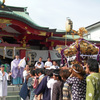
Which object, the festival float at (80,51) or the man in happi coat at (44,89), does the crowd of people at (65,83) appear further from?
the festival float at (80,51)

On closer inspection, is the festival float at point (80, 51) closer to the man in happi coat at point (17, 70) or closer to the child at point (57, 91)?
the child at point (57, 91)

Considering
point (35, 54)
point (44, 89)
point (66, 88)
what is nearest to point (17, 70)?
point (35, 54)

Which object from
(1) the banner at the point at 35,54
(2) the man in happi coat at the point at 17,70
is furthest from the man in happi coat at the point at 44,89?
(1) the banner at the point at 35,54

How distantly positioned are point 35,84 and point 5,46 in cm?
645

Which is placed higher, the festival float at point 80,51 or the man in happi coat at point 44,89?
the festival float at point 80,51

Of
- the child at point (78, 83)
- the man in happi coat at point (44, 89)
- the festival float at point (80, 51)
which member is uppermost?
the festival float at point (80, 51)

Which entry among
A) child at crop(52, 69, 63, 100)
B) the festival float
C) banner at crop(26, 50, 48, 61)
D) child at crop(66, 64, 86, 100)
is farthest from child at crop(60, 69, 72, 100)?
banner at crop(26, 50, 48, 61)

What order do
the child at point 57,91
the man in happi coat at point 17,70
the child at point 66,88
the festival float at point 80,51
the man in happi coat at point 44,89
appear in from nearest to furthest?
1. the child at point 66,88
2. the child at point 57,91
3. the man in happi coat at point 44,89
4. the festival float at point 80,51
5. the man in happi coat at point 17,70

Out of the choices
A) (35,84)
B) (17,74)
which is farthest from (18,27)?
(35,84)

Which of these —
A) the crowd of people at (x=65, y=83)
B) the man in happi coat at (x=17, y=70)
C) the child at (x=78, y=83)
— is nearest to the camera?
the crowd of people at (x=65, y=83)

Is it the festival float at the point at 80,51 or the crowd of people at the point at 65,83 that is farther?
the festival float at the point at 80,51

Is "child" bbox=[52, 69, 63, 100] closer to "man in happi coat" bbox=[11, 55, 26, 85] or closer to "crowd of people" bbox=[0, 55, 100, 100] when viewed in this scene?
"crowd of people" bbox=[0, 55, 100, 100]

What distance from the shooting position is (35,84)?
18.4 ft

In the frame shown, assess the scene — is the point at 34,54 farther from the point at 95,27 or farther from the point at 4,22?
the point at 95,27
